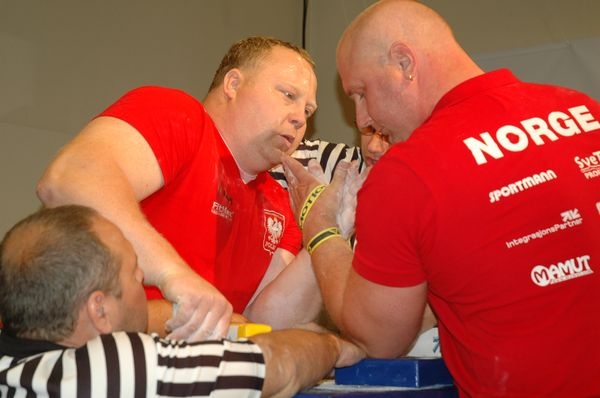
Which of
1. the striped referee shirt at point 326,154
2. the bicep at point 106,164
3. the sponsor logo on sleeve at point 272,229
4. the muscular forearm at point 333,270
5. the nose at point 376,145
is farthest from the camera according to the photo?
the striped referee shirt at point 326,154

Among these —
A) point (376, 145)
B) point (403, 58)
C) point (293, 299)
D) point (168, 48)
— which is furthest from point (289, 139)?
point (168, 48)

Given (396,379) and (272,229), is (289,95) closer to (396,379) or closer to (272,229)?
(272,229)

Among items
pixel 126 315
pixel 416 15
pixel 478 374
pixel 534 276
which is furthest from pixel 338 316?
pixel 416 15

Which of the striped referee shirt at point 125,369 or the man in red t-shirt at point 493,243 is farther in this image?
the man in red t-shirt at point 493,243

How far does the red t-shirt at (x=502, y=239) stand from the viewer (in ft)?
4.54

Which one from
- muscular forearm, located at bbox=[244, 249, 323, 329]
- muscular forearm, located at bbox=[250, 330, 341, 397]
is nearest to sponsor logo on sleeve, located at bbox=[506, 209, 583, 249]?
muscular forearm, located at bbox=[250, 330, 341, 397]

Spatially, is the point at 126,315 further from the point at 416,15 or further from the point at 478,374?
the point at 416,15

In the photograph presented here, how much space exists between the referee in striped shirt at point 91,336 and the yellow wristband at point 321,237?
0.57 metres

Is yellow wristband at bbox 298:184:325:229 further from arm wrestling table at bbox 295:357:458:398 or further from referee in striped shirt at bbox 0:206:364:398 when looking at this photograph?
referee in striped shirt at bbox 0:206:364:398

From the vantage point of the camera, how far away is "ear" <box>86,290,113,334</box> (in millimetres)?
1186

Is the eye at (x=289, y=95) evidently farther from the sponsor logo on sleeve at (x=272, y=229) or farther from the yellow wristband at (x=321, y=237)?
the yellow wristband at (x=321, y=237)

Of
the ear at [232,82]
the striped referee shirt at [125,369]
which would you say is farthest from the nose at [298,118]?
the striped referee shirt at [125,369]

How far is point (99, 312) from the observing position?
120 cm

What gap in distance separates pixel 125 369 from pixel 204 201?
981 mm
